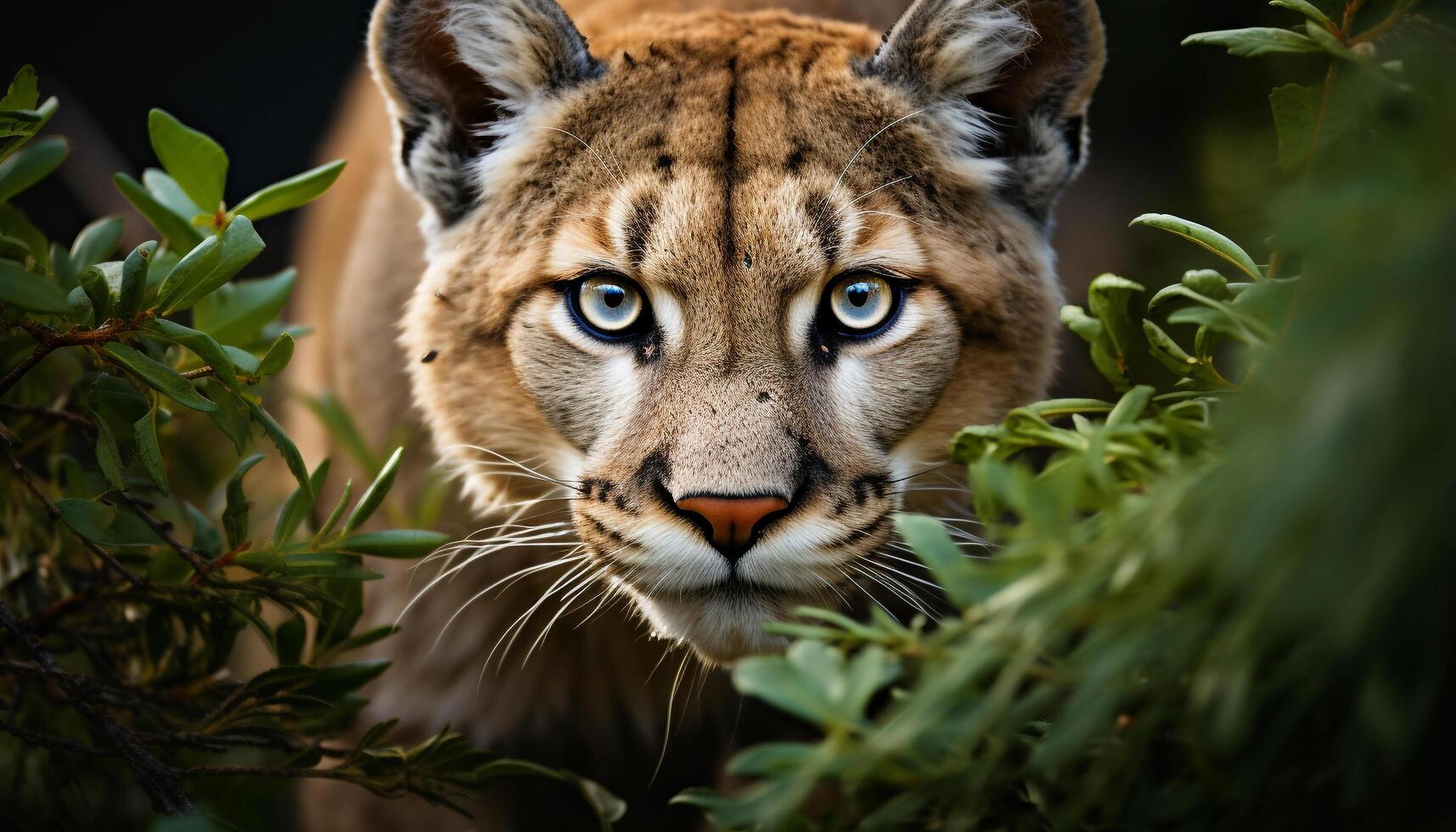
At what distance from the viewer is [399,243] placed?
8.31ft

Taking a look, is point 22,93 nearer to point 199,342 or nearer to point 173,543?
point 199,342

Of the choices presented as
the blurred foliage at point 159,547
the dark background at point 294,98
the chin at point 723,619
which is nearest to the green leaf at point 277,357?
the blurred foliage at point 159,547

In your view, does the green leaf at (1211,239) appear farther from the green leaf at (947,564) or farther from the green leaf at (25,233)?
the green leaf at (25,233)

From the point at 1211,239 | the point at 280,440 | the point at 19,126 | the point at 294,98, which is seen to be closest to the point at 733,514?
the point at 280,440

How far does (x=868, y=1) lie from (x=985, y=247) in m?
1.13

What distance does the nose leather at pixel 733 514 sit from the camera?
148cm

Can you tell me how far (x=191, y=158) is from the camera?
4.61 ft

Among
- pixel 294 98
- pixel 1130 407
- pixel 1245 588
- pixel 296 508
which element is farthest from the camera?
pixel 294 98

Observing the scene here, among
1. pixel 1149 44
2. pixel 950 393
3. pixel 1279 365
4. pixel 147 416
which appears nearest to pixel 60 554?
pixel 147 416

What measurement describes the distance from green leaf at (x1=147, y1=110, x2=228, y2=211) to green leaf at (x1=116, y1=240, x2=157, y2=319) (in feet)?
0.84

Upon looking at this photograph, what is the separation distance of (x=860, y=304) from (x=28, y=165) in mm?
1147

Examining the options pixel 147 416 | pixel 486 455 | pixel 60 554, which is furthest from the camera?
pixel 486 455

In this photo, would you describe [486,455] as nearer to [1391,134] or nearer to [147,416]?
[147,416]

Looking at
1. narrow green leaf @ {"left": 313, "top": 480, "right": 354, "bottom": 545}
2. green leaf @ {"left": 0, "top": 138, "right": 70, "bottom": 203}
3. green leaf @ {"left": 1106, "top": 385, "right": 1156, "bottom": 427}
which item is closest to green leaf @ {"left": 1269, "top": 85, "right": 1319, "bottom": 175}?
green leaf @ {"left": 1106, "top": 385, "right": 1156, "bottom": 427}
